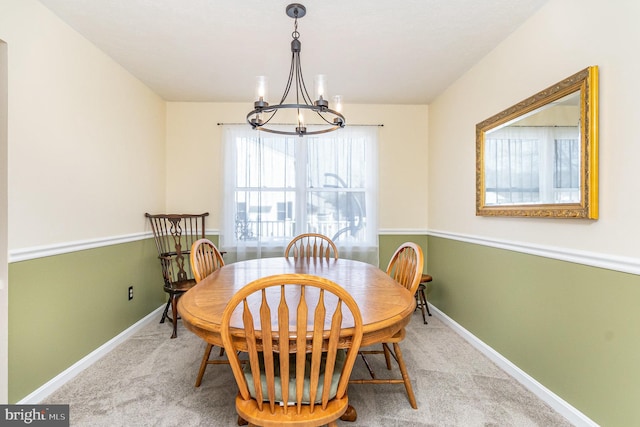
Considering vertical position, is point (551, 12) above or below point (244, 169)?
above

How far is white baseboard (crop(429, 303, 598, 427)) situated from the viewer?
162cm

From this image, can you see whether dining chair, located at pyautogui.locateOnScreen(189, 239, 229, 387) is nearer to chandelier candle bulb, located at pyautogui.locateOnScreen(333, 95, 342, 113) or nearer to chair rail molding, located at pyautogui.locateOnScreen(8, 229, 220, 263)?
chair rail molding, located at pyautogui.locateOnScreen(8, 229, 220, 263)

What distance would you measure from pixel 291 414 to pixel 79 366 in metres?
1.88

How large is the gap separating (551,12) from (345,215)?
2.34m

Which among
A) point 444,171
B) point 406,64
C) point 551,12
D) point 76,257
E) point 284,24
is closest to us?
point 551,12

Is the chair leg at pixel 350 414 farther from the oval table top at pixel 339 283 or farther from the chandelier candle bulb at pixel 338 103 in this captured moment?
the chandelier candle bulb at pixel 338 103

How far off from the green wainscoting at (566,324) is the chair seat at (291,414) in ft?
4.30

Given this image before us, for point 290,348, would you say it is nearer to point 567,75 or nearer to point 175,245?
point 567,75

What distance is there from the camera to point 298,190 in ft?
11.5

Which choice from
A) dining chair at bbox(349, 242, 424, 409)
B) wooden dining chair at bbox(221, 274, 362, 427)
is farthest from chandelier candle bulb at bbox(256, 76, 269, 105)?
Result: dining chair at bbox(349, 242, 424, 409)

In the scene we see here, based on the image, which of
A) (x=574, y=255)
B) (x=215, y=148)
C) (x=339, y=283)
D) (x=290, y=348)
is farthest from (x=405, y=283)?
(x=215, y=148)

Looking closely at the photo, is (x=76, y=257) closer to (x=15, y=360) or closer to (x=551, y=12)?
(x=15, y=360)

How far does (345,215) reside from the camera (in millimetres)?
3533

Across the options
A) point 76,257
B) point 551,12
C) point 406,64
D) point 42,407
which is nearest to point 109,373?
point 42,407
